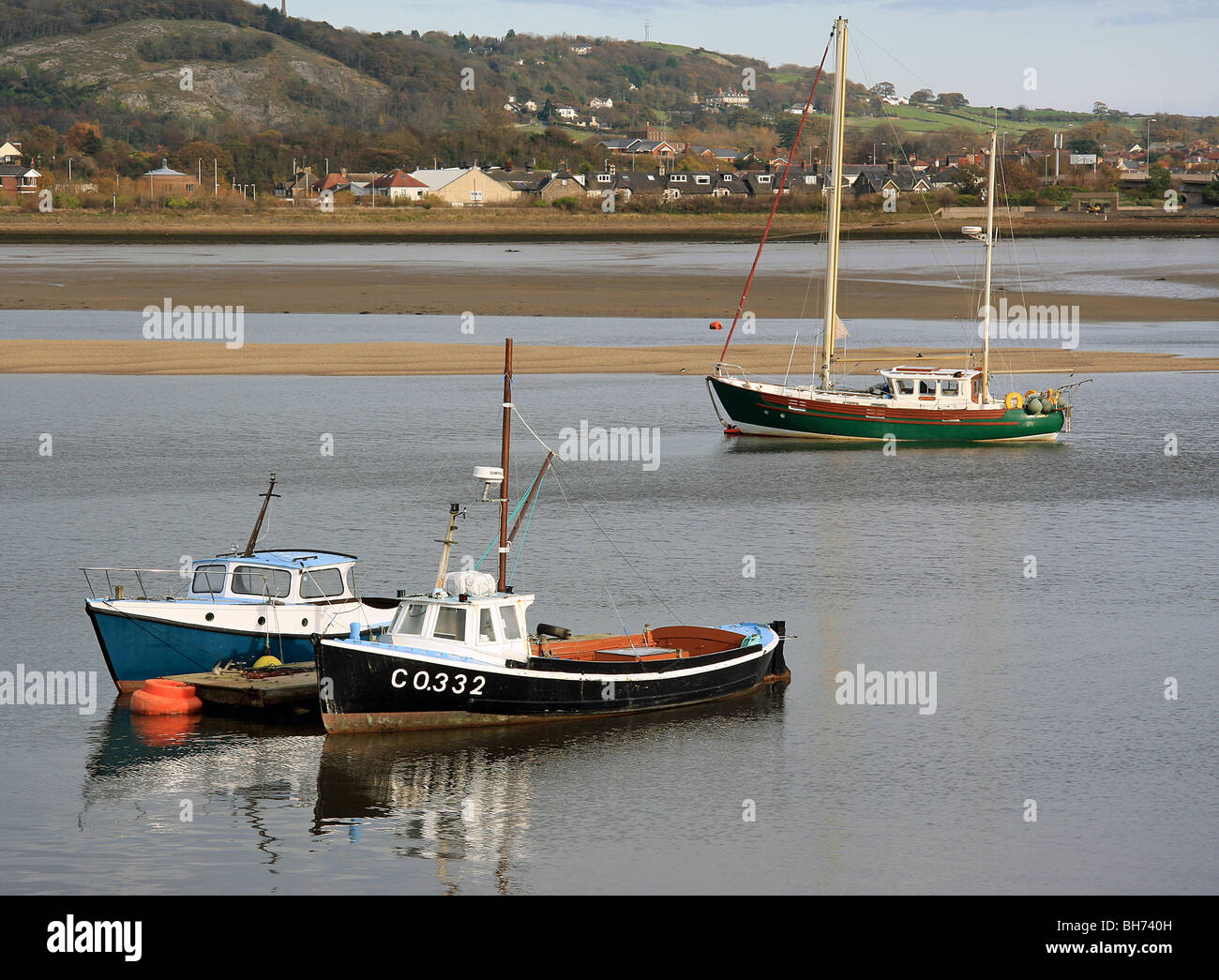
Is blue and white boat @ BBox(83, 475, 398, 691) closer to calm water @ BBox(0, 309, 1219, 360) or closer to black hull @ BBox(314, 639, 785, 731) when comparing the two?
black hull @ BBox(314, 639, 785, 731)

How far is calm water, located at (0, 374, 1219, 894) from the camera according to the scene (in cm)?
2080

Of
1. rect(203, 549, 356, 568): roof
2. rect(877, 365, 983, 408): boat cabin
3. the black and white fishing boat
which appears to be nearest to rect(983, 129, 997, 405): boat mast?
rect(877, 365, 983, 408): boat cabin

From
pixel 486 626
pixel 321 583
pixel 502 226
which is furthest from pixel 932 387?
pixel 502 226

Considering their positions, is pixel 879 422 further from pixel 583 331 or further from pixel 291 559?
pixel 583 331

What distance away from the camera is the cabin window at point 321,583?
28.4m

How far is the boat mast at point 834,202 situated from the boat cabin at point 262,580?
102 ft

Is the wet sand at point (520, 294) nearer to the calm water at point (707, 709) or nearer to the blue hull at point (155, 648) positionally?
the calm water at point (707, 709)

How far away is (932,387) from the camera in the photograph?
55469 millimetres

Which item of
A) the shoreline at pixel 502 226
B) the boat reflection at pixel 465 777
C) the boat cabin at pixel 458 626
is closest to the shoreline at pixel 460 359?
the boat reflection at pixel 465 777

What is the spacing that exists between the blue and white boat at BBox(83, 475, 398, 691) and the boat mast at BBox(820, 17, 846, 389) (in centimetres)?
3110

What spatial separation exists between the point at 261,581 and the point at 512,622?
537cm
